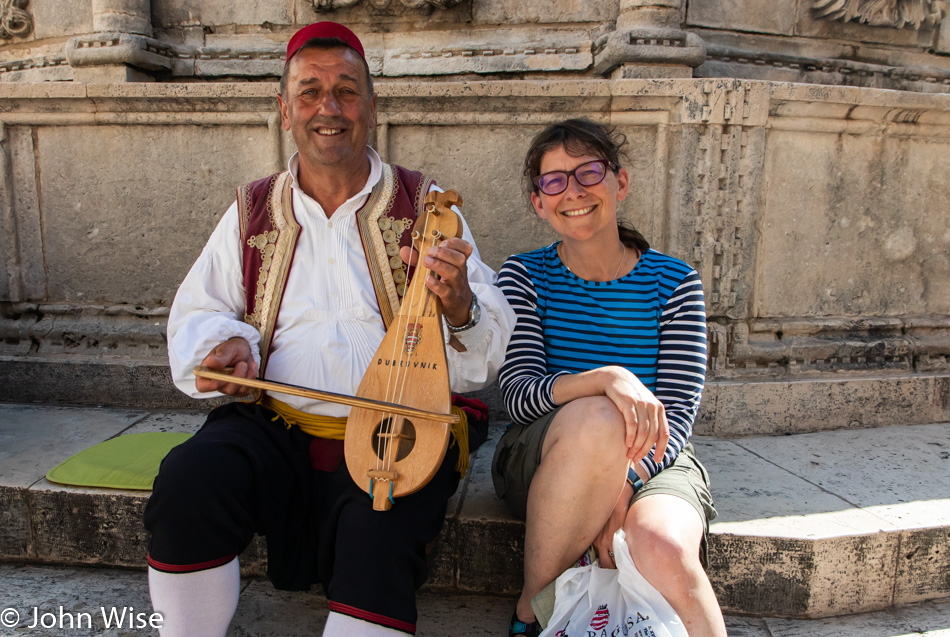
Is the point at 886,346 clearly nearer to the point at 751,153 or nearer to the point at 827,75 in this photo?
the point at 751,153

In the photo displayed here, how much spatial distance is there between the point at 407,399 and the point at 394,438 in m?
0.10

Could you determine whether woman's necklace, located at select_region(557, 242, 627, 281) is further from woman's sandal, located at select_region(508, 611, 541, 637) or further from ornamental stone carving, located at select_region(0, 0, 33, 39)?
ornamental stone carving, located at select_region(0, 0, 33, 39)

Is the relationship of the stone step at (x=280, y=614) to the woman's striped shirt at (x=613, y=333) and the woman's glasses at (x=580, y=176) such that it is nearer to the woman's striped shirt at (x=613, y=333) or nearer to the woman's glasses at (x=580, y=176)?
the woman's striped shirt at (x=613, y=333)

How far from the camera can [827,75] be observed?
10.6 feet

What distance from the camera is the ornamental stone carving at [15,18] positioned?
3383 millimetres

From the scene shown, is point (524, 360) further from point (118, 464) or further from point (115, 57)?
point (115, 57)

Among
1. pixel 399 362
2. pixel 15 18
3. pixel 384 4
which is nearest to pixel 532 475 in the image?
pixel 399 362

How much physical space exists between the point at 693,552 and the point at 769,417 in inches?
67.1

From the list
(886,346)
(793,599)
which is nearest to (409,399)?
(793,599)

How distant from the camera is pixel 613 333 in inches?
75.9

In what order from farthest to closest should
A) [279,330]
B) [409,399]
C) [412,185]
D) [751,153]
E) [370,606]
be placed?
[751,153] → [412,185] → [279,330] → [409,399] → [370,606]

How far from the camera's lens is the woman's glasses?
1.83 meters

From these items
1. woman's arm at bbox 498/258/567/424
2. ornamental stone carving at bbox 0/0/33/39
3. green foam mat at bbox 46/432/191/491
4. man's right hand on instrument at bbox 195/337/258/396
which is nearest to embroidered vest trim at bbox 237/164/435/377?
man's right hand on instrument at bbox 195/337/258/396

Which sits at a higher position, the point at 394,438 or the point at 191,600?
the point at 394,438
